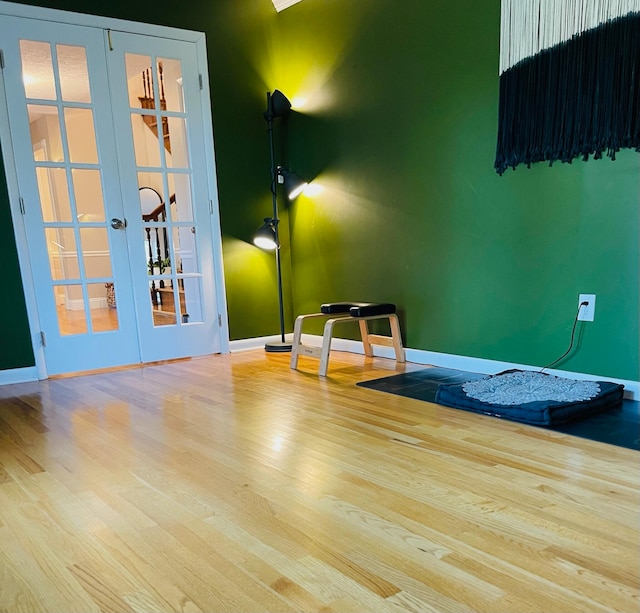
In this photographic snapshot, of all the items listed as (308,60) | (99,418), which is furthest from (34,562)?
(308,60)

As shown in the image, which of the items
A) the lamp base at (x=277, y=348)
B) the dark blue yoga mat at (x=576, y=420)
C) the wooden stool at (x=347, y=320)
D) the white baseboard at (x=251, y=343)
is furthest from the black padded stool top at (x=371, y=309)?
the white baseboard at (x=251, y=343)

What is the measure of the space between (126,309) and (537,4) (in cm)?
286

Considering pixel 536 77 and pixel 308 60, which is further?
pixel 308 60

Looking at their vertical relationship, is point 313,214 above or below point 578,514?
above

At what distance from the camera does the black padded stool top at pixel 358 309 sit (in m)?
3.04

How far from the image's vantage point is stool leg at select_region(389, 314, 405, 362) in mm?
3240

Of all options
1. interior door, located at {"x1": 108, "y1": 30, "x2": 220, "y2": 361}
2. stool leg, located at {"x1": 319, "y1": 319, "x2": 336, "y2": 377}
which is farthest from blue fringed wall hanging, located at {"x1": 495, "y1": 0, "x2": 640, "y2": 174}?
interior door, located at {"x1": 108, "y1": 30, "x2": 220, "y2": 361}

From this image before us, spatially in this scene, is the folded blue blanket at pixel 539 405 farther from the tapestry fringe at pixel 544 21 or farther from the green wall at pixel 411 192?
the tapestry fringe at pixel 544 21

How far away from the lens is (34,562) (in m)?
1.24

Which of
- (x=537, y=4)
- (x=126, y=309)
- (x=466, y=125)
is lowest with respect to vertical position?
(x=126, y=309)

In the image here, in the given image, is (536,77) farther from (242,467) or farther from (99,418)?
(99,418)

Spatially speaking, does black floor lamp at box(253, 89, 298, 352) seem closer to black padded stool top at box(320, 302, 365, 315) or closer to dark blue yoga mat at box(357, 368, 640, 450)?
black padded stool top at box(320, 302, 365, 315)

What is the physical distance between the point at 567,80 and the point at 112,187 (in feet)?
8.66

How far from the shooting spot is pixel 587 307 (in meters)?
2.47
